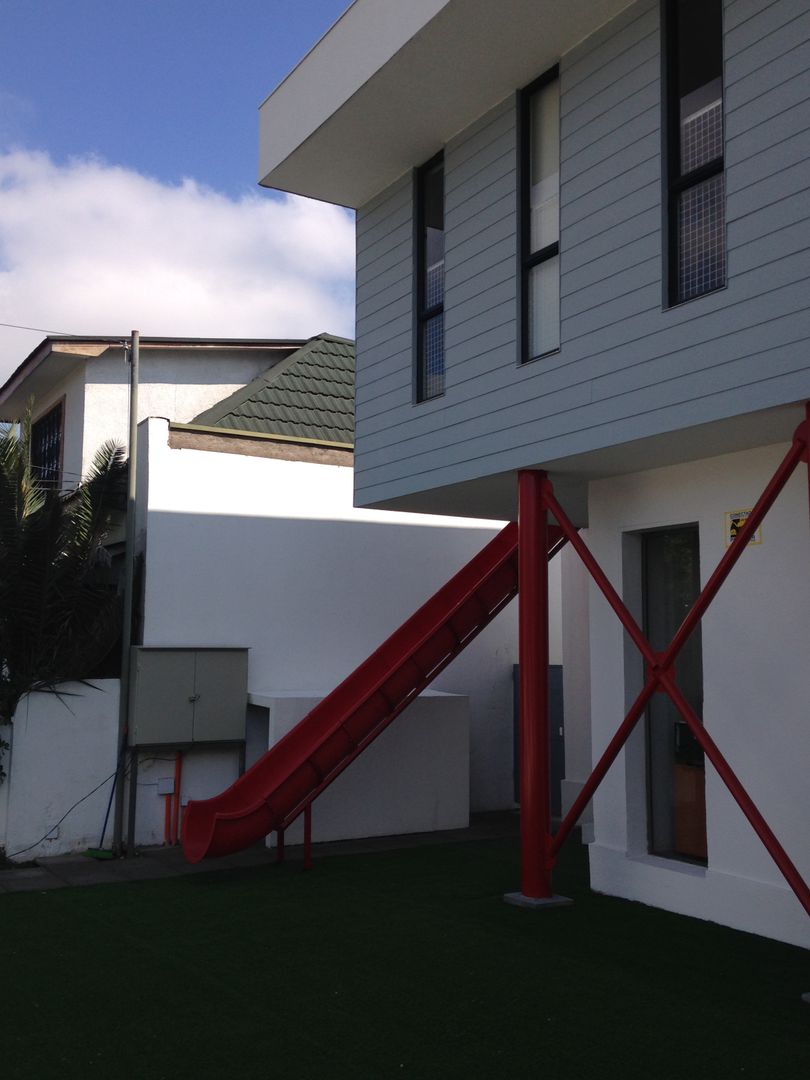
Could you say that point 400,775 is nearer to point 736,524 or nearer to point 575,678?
point 575,678

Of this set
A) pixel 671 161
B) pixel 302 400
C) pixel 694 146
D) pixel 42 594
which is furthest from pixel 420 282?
pixel 42 594

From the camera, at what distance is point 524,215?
346 inches

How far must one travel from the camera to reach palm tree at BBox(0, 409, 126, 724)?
1132 cm

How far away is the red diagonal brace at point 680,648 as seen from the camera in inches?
260

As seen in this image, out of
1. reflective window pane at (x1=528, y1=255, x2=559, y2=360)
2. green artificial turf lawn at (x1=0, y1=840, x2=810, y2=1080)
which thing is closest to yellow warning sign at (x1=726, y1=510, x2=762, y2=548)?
reflective window pane at (x1=528, y1=255, x2=559, y2=360)

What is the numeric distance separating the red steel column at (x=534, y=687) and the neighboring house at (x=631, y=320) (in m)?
0.38

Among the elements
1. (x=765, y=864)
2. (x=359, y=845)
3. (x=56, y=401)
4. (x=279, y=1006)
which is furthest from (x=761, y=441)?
(x=56, y=401)

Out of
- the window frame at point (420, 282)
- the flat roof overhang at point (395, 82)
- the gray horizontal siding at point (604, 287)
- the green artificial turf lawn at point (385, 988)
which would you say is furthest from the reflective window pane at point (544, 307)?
the green artificial turf lawn at point (385, 988)

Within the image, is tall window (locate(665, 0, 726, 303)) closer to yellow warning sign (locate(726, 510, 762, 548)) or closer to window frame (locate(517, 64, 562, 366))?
window frame (locate(517, 64, 562, 366))

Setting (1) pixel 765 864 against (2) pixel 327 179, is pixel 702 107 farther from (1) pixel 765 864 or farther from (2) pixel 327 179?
(1) pixel 765 864

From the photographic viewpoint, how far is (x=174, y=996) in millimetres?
6426

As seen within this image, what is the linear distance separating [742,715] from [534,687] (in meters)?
1.60

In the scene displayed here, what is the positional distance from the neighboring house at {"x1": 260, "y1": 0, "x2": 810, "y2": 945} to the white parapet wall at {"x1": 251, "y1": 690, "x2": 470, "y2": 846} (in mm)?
3091

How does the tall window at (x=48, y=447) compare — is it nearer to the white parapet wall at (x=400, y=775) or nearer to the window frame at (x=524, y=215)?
the white parapet wall at (x=400, y=775)
